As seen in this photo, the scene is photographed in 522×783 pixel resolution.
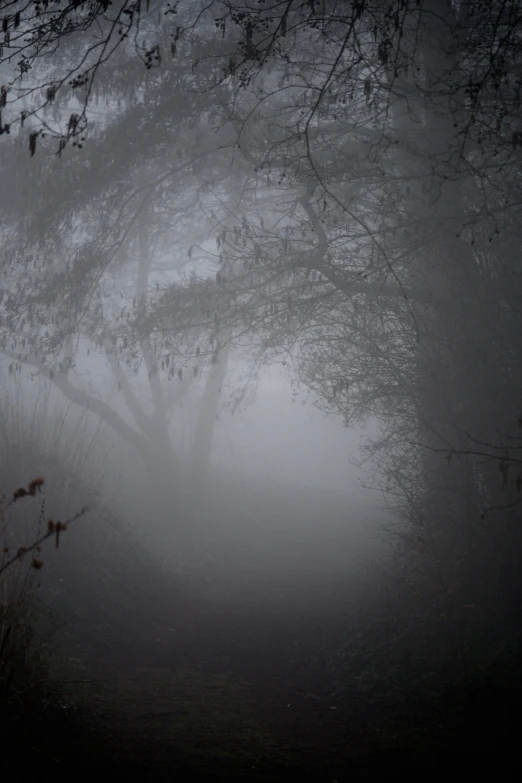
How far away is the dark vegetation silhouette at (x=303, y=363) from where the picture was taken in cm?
347

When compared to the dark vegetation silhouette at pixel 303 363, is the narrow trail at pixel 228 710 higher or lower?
lower

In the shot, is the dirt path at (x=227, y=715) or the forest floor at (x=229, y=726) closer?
the forest floor at (x=229, y=726)

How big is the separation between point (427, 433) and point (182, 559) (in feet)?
19.7

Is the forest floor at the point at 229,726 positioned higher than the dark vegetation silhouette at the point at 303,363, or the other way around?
the dark vegetation silhouette at the point at 303,363

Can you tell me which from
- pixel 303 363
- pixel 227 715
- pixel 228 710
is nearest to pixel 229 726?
pixel 227 715

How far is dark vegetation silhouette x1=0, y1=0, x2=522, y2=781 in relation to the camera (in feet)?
11.4

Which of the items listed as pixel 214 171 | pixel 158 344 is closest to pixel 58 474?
pixel 158 344

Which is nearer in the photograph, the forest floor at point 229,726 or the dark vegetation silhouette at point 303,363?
the forest floor at point 229,726

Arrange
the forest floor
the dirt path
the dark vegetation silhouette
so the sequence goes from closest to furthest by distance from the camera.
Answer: the forest floor, the dirt path, the dark vegetation silhouette

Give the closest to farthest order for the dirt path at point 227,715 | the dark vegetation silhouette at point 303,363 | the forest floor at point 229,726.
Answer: the forest floor at point 229,726 → the dirt path at point 227,715 → the dark vegetation silhouette at point 303,363

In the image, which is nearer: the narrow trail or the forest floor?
the forest floor

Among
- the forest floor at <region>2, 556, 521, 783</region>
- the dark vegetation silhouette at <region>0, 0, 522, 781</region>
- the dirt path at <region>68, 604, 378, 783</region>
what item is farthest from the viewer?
the dark vegetation silhouette at <region>0, 0, 522, 781</region>

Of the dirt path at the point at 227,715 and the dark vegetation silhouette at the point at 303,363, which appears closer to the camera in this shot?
the dirt path at the point at 227,715

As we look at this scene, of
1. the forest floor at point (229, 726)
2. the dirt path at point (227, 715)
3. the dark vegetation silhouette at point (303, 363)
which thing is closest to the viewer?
the forest floor at point (229, 726)
